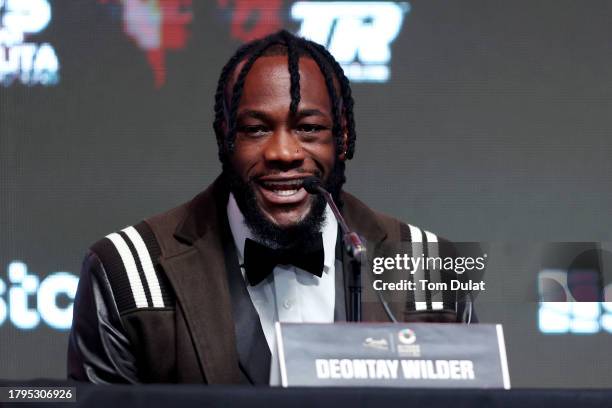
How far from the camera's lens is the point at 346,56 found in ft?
13.0

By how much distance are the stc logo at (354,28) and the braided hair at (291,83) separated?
48.9 inches

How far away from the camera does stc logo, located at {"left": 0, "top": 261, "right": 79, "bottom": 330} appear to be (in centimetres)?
392

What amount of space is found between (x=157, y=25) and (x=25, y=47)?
17.7 inches

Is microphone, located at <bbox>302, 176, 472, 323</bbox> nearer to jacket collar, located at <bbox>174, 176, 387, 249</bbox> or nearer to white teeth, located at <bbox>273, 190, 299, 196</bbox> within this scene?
white teeth, located at <bbox>273, 190, 299, 196</bbox>

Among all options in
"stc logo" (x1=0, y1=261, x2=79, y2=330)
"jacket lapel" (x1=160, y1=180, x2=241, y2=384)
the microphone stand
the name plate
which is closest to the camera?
the name plate

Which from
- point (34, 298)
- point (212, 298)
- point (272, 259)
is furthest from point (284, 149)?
point (34, 298)

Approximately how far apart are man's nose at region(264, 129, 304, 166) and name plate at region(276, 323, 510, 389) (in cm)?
70

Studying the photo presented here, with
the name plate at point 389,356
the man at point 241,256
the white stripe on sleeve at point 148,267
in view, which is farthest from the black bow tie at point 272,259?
the name plate at point 389,356

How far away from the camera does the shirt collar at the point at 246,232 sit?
2.64 m

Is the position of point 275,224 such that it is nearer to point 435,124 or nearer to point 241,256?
point 241,256

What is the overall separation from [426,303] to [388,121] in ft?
6.27

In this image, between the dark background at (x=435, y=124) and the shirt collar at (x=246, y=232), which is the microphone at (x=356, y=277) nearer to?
the shirt collar at (x=246, y=232)

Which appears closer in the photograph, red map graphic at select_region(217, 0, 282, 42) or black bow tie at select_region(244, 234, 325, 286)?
black bow tie at select_region(244, 234, 325, 286)

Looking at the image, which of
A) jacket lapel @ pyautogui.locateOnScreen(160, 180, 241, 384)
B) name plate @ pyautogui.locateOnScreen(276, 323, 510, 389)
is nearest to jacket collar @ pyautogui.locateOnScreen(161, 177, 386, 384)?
jacket lapel @ pyautogui.locateOnScreen(160, 180, 241, 384)
